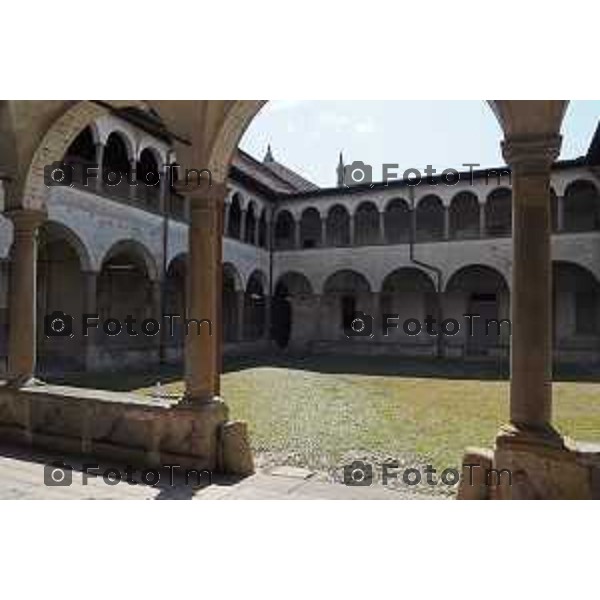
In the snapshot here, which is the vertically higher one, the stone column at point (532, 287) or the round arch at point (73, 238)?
the round arch at point (73, 238)

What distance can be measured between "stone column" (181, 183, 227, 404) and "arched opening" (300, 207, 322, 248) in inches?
894

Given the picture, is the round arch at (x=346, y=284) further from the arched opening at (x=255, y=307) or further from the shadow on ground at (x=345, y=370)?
the shadow on ground at (x=345, y=370)

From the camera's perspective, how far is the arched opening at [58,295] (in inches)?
770

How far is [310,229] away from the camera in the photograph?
29.3 metres

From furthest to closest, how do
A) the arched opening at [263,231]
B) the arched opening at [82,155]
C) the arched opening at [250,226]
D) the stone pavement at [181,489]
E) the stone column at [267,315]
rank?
the stone column at [267,315] < the arched opening at [263,231] < the arched opening at [250,226] < the arched opening at [82,155] < the stone pavement at [181,489]

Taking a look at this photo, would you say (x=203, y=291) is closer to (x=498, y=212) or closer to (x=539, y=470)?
(x=539, y=470)

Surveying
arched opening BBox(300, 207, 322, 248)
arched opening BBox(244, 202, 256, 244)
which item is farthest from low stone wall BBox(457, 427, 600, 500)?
arched opening BBox(300, 207, 322, 248)

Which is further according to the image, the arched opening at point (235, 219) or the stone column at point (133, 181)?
the arched opening at point (235, 219)

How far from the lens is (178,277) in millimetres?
24547

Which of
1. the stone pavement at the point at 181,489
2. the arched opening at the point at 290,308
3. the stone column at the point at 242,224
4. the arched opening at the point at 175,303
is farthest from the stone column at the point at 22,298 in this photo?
the arched opening at the point at 290,308

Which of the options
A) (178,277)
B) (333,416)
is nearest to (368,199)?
(178,277)

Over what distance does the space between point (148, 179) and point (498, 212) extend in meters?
→ 13.7

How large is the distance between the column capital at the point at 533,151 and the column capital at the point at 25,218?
17.9 feet
